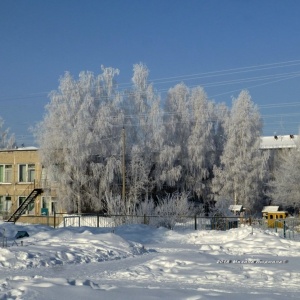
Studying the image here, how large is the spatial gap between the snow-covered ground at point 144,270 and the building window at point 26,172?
25.2m

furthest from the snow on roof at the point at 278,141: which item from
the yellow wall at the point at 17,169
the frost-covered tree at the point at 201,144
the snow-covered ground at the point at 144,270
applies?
the snow-covered ground at the point at 144,270

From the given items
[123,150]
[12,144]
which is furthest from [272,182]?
[12,144]

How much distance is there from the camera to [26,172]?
49.9 metres

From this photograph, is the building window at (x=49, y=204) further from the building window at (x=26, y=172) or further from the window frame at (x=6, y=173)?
the window frame at (x=6, y=173)

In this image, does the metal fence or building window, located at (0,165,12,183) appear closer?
the metal fence

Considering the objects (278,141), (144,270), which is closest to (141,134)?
(278,141)

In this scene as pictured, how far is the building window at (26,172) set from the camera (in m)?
49.8

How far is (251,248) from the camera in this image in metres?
21.1

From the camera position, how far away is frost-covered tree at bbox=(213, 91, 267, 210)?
51469mm

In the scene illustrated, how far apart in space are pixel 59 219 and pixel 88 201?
2.82 metres

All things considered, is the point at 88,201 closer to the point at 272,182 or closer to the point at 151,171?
the point at 151,171

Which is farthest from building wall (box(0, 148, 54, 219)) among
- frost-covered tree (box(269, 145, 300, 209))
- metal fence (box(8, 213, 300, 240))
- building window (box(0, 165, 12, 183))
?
frost-covered tree (box(269, 145, 300, 209))

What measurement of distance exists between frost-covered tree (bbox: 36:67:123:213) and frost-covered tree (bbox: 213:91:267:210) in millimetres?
10422

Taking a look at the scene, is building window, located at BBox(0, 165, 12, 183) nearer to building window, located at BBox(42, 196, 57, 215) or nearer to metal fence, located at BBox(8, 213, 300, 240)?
building window, located at BBox(42, 196, 57, 215)
